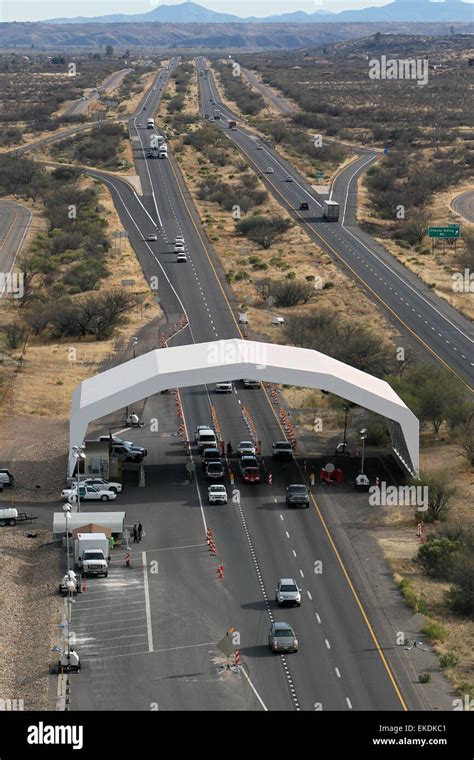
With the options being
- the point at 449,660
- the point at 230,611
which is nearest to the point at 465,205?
the point at 230,611

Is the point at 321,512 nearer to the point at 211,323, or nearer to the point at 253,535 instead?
the point at 253,535

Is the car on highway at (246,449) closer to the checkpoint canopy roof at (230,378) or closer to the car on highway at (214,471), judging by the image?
the car on highway at (214,471)

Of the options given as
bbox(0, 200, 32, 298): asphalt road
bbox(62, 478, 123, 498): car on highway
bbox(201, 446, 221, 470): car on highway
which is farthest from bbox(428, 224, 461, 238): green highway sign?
bbox(62, 478, 123, 498): car on highway

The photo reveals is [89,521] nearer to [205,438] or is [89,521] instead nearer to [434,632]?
[205,438]

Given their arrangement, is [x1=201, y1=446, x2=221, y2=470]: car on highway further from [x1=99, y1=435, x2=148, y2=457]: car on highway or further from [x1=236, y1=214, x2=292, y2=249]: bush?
[x1=236, y1=214, x2=292, y2=249]: bush

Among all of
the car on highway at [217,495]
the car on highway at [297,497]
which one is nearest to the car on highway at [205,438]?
the car on highway at [217,495]

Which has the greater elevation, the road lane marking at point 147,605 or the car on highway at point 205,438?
the road lane marking at point 147,605
